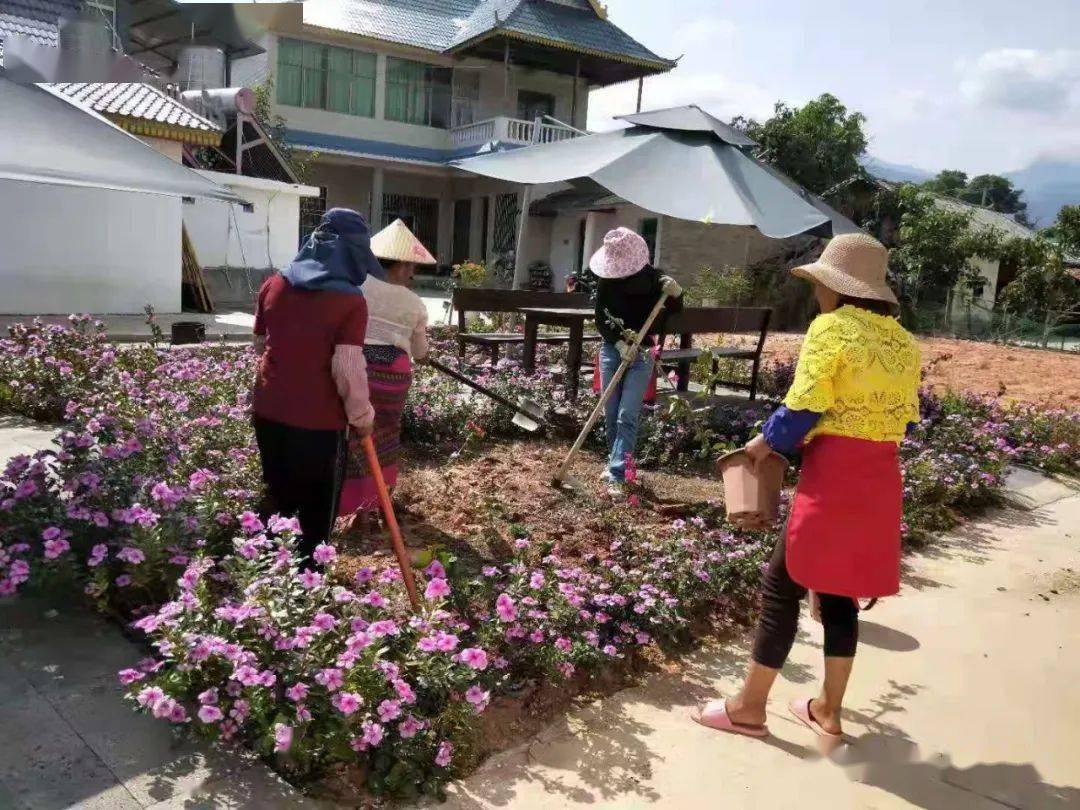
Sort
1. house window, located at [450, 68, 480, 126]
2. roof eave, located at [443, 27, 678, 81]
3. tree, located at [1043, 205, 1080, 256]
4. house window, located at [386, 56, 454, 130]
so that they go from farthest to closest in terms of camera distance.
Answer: house window, located at [450, 68, 480, 126] → house window, located at [386, 56, 454, 130] → tree, located at [1043, 205, 1080, 256] → roof eave, located at [443, 27, 678, 81]

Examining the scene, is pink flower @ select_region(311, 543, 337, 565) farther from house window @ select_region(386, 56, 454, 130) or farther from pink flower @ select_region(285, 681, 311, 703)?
house window @ select_region(386, 56, 454, 130)

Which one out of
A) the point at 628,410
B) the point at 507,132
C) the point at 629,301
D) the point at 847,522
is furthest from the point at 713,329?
the point at 507,132

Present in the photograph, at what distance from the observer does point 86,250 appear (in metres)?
11.9

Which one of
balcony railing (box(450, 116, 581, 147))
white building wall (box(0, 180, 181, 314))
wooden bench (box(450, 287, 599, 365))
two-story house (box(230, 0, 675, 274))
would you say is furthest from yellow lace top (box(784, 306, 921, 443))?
balcony railing (box(450, 116, 581, 147))

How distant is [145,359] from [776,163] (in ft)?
71.4

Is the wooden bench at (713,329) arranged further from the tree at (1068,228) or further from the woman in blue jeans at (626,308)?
the tree at (1068,228)

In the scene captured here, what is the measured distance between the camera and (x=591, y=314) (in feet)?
21.5

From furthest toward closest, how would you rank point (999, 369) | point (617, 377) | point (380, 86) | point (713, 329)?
point (380, 86) → point (999, 369) → point (713, 329) → point (617, 377)

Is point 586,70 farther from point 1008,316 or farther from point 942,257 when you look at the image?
point 1008,316

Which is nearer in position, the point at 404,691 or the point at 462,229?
the point at 404,691

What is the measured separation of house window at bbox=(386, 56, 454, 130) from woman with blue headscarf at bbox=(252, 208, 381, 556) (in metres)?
22.0

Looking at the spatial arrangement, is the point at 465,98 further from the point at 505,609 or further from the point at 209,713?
the point at 209,713

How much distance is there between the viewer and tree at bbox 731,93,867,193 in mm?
24234

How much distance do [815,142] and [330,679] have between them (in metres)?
24.9
